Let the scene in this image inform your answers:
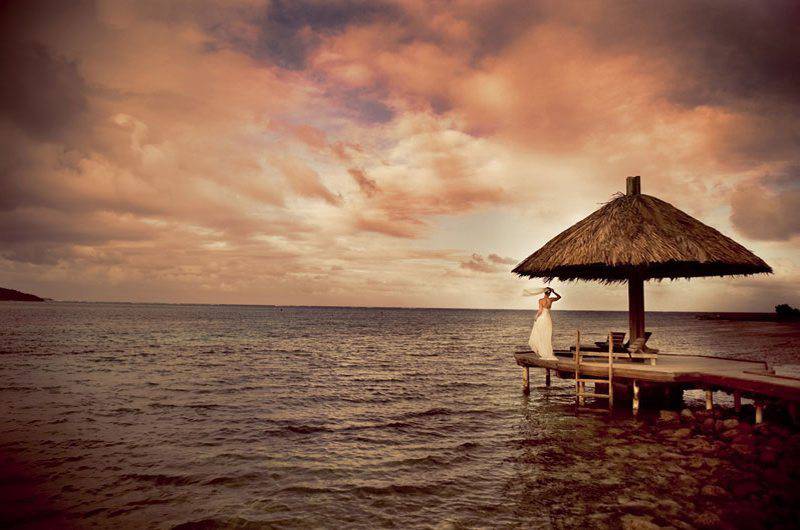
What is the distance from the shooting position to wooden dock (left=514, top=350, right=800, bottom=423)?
9.78m

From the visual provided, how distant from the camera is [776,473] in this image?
8.14 m

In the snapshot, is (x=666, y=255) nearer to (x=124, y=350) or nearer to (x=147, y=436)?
(x=147, y=436)

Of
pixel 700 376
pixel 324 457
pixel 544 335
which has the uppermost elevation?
pixel 544 335

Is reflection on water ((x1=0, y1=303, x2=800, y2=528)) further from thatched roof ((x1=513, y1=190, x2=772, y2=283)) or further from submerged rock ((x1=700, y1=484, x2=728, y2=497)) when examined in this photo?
thatched roof ((x1=513, y1=190, x2=772, y2=283))

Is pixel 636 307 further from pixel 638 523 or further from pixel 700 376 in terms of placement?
pixel 638 523

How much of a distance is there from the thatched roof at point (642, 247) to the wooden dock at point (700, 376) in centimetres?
308

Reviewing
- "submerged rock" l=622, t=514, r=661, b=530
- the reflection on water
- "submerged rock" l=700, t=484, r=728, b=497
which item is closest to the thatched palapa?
the reflection on water

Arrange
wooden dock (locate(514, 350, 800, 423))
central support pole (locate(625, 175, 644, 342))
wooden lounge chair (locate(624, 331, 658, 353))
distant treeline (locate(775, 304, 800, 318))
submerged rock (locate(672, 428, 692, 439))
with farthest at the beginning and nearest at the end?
distant treeline (locate(775, 304, 800, 318))
central support pole (locate(625, 175, 644, 342))
wooden lounge chair (locate(624, 331, 658, 353))
submerged rock (locate(672, 428, 692, 439))
wooden dock (locate(514, 350, 800, 423))

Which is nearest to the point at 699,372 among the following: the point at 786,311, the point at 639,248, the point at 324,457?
the point at 639,248

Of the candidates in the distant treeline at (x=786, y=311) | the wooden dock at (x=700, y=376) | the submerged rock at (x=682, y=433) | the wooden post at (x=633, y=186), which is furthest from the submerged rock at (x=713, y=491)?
the distant treeline at (x=786, y=311)

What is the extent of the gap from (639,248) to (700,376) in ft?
13.0

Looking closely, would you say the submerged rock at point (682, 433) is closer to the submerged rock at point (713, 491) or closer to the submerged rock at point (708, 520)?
the submerged rock at point (713, 491)

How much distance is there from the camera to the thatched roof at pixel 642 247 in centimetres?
1337

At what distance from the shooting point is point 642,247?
1350cm
